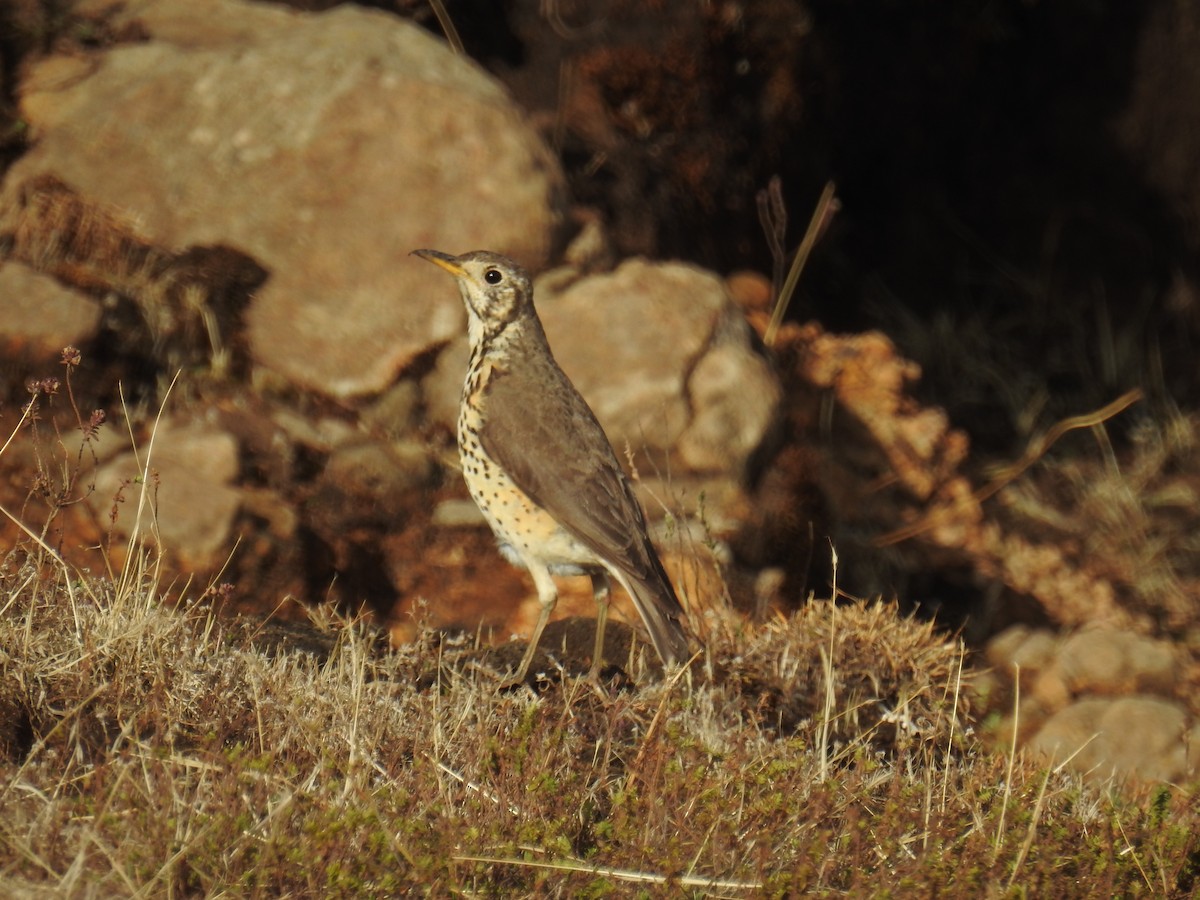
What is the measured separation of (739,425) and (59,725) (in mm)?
4839

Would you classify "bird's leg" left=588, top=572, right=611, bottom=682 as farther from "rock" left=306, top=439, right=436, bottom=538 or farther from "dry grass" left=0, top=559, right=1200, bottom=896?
"rock" left=306, top=439, right=436, bottom=538

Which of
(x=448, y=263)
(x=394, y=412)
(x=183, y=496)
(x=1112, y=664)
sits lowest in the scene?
(x=1112, y=664)

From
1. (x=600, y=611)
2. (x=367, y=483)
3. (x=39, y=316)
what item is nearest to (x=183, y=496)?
(x=367, y=483)

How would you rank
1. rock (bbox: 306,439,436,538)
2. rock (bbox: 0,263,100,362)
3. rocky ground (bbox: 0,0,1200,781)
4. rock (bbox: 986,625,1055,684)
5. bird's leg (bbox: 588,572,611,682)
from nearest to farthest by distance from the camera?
1. bird's leg (bbox: 588,572,611,682)
2. rock (bbox: 0,263,100,362)
3. rocky ground (bbox: 0,0,1200,781)
4. rock (bbox: 306,439,436,538)
5. rock (bbox: 986,625,1055,684)

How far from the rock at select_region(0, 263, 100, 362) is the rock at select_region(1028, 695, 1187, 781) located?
17.3 feet

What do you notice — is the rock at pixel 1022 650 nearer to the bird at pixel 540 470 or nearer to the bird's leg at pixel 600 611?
the bird's leg at pixel 600 611

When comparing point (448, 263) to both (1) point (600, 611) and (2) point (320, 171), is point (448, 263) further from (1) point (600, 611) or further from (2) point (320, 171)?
(2) point (320, 171)

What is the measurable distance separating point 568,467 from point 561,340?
2.47 meters

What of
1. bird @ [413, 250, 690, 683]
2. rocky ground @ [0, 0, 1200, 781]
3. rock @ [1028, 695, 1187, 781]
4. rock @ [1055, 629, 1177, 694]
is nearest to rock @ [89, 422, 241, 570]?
rocky ground @ [0, 0, 1200, 781]

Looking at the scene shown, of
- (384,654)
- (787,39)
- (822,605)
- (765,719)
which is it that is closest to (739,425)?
(822,605)

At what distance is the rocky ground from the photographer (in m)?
7.71

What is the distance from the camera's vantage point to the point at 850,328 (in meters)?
12.5

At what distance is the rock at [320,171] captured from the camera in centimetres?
842

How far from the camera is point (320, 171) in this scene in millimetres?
8648
